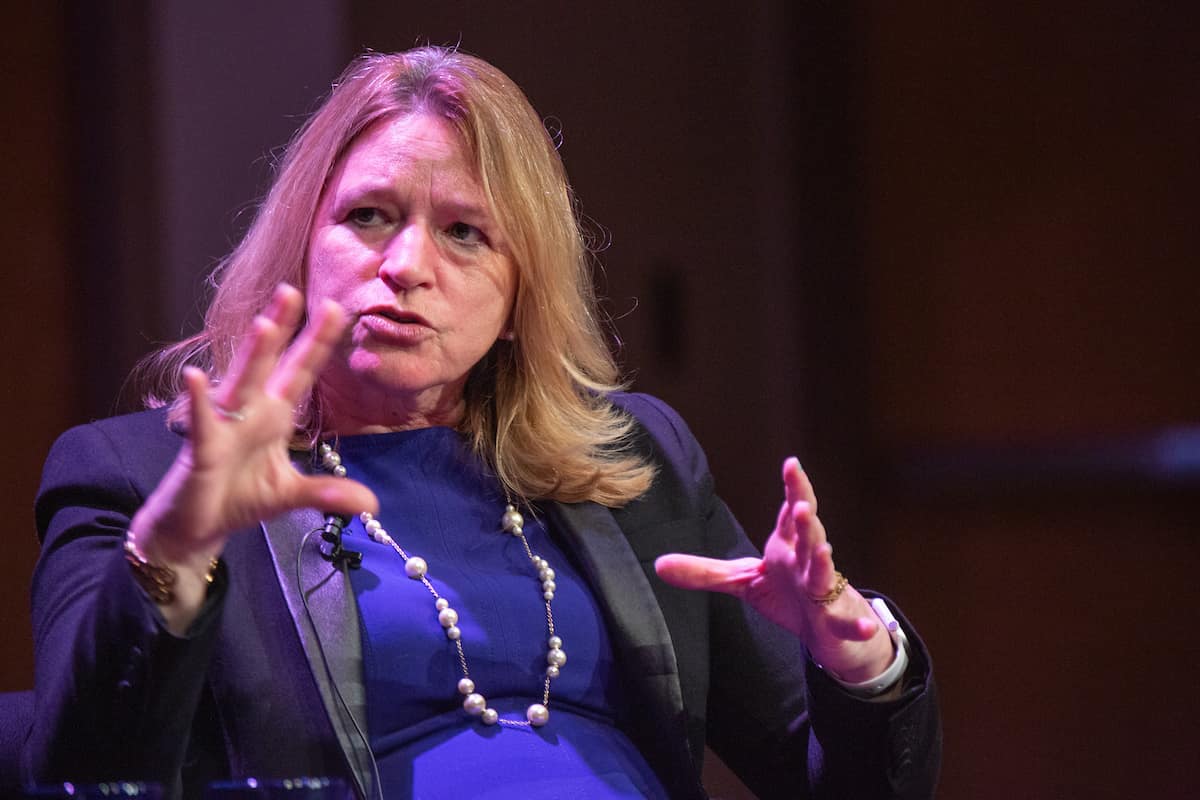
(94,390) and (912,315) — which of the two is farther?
(912,315)

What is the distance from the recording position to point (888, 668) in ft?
4.33

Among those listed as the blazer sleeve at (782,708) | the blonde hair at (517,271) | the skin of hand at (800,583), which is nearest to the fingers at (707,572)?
the skin of hand at (800,583)

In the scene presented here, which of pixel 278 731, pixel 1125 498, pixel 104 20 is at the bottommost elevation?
pixel 1125 498

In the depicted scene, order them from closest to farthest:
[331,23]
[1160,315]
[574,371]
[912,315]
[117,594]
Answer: [117,594], [574,371], [331,23], [1160,315], [912,315]

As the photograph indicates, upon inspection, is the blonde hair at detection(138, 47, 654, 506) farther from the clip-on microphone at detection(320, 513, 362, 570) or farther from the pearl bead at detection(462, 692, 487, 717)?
the pearl bead at detection(462, 692, 487, 717)

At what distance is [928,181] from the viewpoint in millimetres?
2980

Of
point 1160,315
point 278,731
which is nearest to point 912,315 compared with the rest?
point 1160,315

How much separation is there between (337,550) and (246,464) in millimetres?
388

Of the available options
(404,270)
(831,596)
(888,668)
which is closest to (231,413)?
(404,270)

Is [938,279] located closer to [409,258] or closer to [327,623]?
[409,258]

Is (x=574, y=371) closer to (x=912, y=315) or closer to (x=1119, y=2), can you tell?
(x=912, y=315)

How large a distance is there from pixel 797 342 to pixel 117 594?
A: 7.26 ft

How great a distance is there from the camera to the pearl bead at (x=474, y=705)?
4.36ft

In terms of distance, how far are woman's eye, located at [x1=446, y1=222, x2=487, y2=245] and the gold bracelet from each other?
0.63 meters
